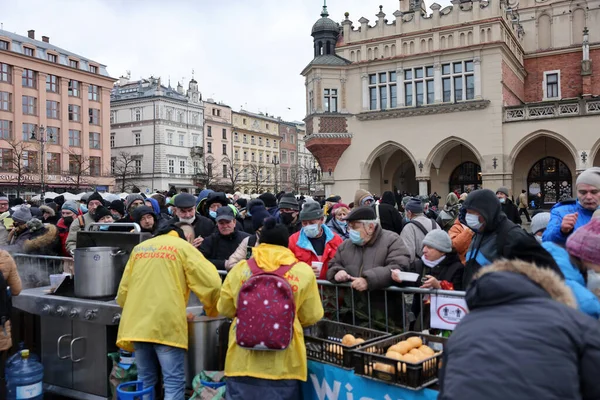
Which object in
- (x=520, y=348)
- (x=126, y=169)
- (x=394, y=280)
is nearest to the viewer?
(x=520, y=348)

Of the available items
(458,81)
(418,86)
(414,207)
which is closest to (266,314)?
(414,207)

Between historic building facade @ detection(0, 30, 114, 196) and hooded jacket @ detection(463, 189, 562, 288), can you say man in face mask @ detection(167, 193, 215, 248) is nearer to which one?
hooded jacket @ detection(463, 189, 562, 288)

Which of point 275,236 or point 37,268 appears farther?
point 37,268

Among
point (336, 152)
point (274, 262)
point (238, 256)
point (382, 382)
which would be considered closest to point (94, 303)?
point (238, 256)

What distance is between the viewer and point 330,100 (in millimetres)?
29344

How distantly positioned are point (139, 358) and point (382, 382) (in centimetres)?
222

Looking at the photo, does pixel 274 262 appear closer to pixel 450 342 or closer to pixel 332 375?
pixel 332 375

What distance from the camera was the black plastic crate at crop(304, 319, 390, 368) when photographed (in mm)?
4055

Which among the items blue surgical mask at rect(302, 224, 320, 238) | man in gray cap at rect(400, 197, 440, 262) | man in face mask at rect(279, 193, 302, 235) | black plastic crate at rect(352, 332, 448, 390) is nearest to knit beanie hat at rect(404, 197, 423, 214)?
man in gray cap at rect(400, 197, 440, 262)

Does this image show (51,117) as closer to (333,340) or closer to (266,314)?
(333,340)

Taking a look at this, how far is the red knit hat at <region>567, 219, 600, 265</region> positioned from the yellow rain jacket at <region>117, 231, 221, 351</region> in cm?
288

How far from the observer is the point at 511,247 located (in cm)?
337

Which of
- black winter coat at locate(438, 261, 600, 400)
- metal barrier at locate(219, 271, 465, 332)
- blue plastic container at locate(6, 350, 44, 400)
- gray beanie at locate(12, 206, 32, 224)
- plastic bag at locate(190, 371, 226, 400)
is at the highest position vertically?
gray beanie at locate(12, 206, 32, 224)

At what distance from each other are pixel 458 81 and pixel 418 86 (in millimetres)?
2091
